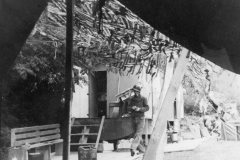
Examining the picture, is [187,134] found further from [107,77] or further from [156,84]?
[107,77]

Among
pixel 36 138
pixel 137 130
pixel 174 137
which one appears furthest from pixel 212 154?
pixel 36 138

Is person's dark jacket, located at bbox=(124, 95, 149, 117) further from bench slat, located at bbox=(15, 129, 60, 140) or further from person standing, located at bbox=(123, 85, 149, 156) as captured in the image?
bench slat, located at bbox=(15, 129, 60, 140)

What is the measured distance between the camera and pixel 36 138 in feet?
18.1

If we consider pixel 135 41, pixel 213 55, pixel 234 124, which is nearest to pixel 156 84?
pixel 234 124

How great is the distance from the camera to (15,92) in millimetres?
6281

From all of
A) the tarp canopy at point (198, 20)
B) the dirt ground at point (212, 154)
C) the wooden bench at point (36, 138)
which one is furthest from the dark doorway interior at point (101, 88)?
the tarp canopy at point (198, 20)

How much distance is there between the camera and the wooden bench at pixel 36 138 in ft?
16.2

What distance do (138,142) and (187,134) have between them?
253 inches

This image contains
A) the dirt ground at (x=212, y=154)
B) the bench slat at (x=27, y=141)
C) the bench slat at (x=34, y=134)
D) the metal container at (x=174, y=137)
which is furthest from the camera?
the metal container at (x=174, y=137)

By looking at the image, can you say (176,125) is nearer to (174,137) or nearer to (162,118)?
(174,137)

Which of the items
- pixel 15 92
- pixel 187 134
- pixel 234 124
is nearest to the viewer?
pixel 15 92

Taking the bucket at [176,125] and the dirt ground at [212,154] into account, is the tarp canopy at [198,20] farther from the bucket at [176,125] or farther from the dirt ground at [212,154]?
the bucket at [176,125]

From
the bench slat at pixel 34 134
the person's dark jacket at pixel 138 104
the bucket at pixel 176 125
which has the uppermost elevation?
the person's dark jacket at pixel 138 104

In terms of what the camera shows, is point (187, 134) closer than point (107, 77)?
No
